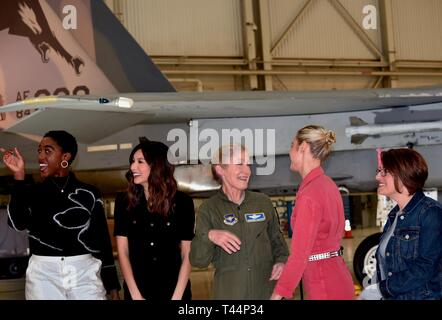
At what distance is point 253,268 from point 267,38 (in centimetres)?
1264

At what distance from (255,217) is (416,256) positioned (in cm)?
92

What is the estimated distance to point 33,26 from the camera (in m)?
7.11

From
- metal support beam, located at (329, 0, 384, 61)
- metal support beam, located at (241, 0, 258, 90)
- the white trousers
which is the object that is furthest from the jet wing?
metal support beam, located at (329, 0, 384, 61)

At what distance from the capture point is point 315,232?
2518 mm

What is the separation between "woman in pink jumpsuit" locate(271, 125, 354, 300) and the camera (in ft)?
8.15

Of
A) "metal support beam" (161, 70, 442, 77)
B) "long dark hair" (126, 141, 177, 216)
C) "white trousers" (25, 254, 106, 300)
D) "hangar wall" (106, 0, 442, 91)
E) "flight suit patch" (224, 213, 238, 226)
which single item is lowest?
"white trousers" (25, 254, 106, 300)

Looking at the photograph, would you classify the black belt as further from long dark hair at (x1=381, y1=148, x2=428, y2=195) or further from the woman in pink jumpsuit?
long dark hair at (x1=381, y1=148, x2=428, y2=195)

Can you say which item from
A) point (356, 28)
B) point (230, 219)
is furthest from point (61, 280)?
point (356, 28)

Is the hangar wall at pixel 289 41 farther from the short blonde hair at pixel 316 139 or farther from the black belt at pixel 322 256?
the black belt at pixel 322 256

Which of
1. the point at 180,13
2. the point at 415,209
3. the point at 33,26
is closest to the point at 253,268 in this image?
the point at 415,209

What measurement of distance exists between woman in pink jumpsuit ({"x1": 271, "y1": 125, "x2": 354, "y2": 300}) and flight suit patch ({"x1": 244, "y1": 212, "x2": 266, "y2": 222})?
11.0 inches

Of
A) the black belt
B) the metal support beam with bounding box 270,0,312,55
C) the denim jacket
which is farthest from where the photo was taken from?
the metal support beam with bounding box 270,0,312,55

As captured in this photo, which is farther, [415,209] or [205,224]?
[205,224]
